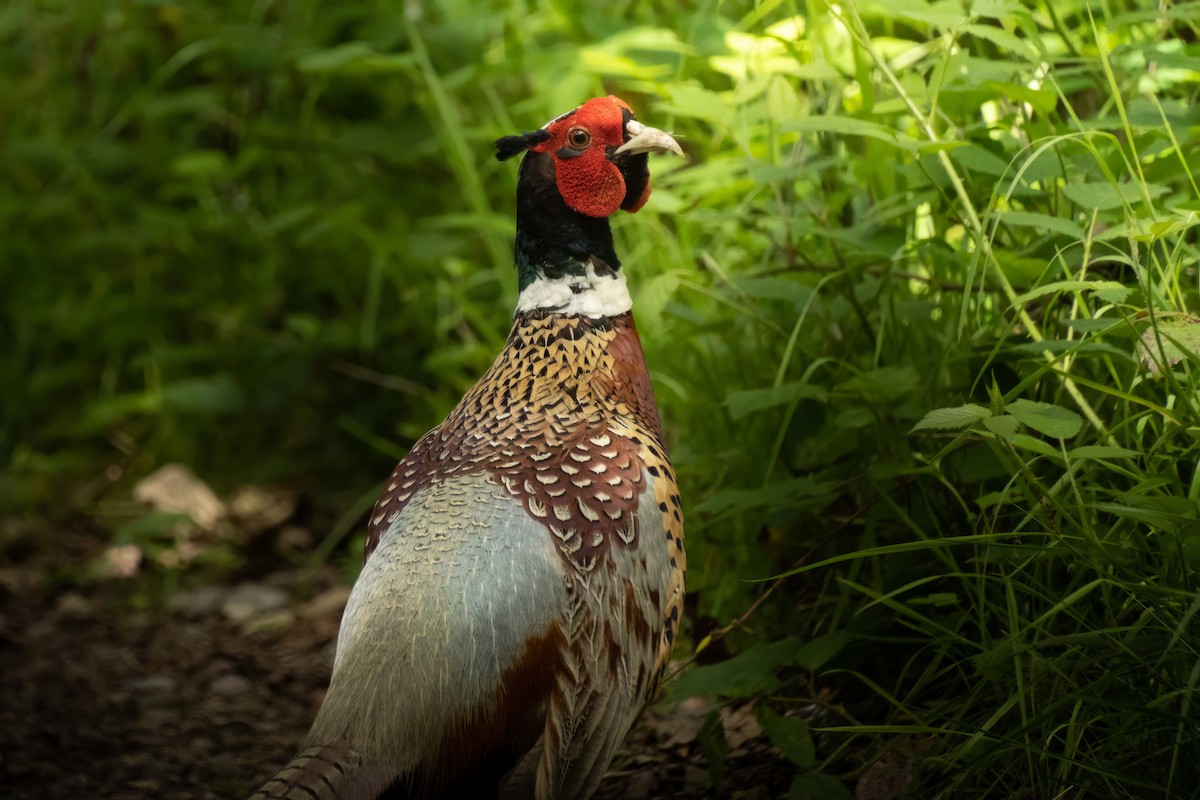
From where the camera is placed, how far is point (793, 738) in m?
2.38

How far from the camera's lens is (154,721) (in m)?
3.41

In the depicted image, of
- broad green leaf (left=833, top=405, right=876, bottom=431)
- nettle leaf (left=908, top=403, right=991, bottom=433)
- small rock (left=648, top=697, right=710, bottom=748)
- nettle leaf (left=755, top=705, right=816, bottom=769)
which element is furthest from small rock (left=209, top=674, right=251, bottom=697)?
nettle leaf (left=908, top=403, right=991, bottom=433)

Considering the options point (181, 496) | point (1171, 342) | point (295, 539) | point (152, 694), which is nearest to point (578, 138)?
point (1171, 342)

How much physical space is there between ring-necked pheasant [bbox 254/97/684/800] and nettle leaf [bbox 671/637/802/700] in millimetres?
83

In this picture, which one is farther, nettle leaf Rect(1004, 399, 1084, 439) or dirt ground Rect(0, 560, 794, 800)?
dirt ground Rect(0, 560, 794, 800)

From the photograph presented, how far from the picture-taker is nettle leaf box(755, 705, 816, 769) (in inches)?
93.0

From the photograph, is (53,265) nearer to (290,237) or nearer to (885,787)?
(290,237)

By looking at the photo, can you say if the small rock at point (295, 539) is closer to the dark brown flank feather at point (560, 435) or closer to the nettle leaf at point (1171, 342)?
the dark brown flank feather at point (560, 435)

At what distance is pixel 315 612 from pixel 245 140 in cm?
218

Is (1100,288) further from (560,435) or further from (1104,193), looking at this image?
(560,435)

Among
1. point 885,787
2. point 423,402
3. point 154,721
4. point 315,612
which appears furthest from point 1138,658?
point 423,402

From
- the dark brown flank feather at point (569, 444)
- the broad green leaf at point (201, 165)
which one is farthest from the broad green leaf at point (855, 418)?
the broad green leaf at point (201, 165)

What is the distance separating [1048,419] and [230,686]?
2538mm

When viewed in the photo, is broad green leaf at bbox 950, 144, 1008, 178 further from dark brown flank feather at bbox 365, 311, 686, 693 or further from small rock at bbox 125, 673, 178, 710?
small rock at bbox 125, 673, 178, 710
